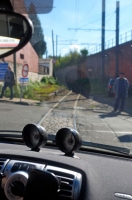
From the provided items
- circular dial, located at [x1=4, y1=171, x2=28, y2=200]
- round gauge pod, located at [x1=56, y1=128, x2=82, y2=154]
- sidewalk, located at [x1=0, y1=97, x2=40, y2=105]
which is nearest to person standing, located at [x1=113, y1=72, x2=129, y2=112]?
sidewalk, located at [x1=0, y1=97, x2=40, y2=105]

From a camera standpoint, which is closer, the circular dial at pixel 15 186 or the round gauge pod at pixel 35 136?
the circular dial at pixel 15 186

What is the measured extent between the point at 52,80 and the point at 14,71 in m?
1.74

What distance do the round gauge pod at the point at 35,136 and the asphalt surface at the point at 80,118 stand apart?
1.65 m

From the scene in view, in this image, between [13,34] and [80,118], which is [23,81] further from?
[13,34]

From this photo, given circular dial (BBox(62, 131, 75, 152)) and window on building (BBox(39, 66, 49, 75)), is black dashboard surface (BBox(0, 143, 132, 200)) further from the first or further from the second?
window on building (BBox(39, 66, 49, 75))

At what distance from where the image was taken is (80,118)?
8250 mm

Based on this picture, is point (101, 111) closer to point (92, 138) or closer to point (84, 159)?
point (92, 138)

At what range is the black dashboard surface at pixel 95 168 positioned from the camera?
2820 millimetres

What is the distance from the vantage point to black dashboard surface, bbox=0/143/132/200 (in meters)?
2.82

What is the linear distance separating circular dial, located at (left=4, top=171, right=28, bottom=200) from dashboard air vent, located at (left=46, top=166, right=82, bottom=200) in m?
0.30

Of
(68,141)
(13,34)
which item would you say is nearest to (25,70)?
(68,141)

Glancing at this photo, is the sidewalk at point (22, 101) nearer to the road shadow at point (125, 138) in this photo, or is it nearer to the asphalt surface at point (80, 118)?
the asphalt surface at point (80, 118)

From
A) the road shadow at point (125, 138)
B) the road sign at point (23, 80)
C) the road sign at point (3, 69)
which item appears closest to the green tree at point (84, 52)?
the road sign at point (23, 80)

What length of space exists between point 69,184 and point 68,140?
62 cm
